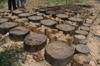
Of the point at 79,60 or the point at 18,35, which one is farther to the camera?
the point at 18,35

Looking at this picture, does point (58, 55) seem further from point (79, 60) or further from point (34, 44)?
point (34, 44)

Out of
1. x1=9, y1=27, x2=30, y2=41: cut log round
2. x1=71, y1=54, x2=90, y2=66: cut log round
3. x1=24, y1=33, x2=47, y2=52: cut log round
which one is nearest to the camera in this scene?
x1=71, y1=54, x2=90, y2=66: cut log round

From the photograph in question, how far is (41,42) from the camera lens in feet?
9.44

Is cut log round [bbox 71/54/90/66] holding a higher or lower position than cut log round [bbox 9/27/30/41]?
lower

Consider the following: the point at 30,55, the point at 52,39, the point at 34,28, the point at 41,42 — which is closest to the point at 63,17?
the point at 34,28

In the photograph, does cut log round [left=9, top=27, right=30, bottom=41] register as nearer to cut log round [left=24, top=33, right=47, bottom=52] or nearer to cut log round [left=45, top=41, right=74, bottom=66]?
cut log round [left=24, top=33, right=47, bottom=52]

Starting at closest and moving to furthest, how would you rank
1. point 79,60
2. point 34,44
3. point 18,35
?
point 79,60 < point 34,44 < point 18,35

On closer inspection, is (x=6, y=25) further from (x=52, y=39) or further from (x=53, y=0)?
(x=53, y=0)

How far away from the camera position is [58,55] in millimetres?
2377

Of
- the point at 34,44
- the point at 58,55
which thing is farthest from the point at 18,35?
the point at 58,55

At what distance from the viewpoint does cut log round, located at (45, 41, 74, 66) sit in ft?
7.62

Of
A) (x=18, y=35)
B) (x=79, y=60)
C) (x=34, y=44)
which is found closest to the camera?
(x=79, y=60)

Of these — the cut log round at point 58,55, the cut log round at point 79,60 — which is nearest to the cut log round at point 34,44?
the cut log round at point 58,55

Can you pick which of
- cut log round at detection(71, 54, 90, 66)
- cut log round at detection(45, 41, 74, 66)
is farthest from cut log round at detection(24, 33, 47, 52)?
cut log round at detection(71, 54, 90, 66)
